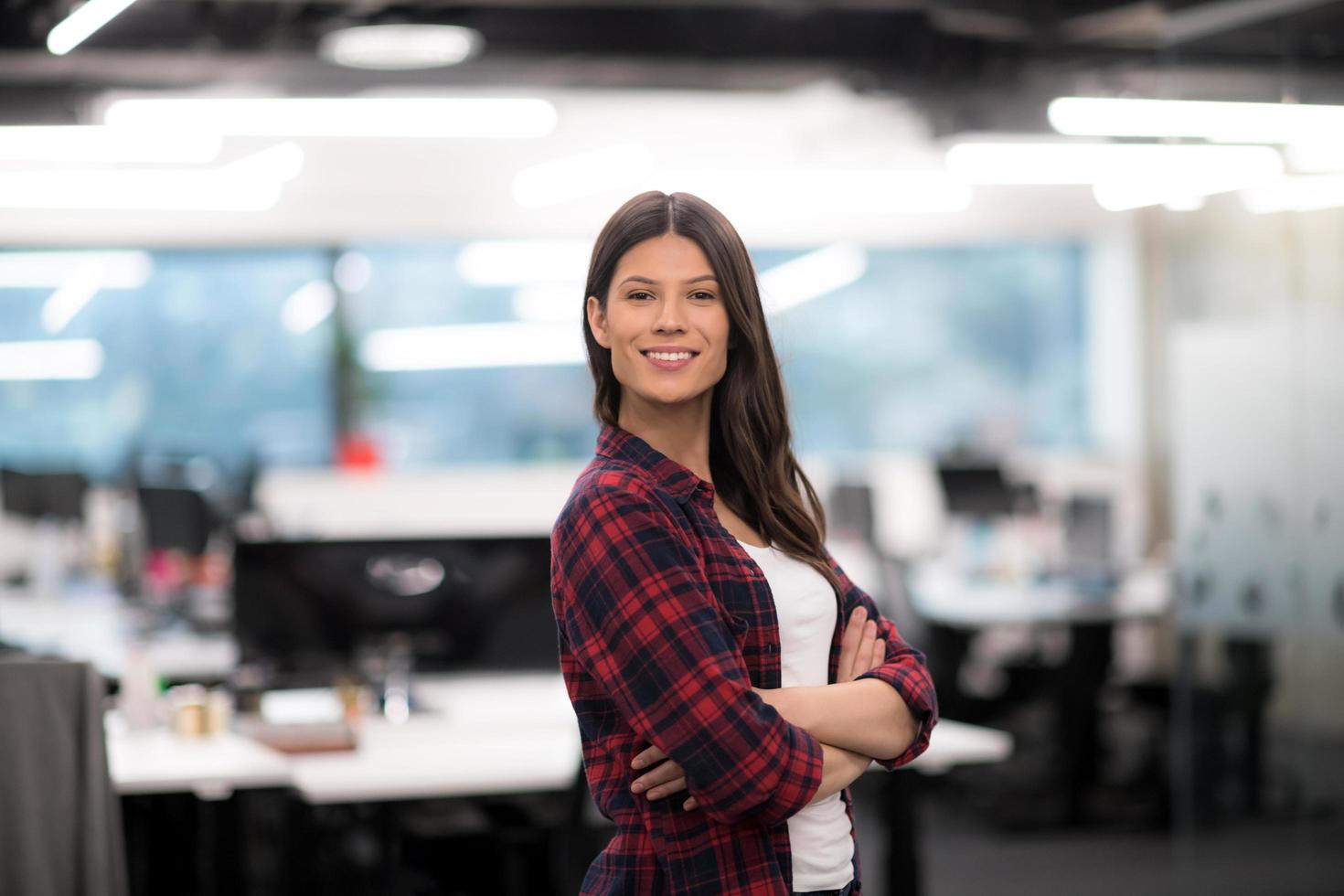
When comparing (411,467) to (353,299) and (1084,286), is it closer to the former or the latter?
(353,299)

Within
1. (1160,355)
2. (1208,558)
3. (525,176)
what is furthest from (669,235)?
(1160,355)

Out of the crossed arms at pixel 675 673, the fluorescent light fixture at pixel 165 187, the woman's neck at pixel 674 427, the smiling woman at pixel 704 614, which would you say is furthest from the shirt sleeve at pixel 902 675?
the fluorescent light fixture at pixel 165 187

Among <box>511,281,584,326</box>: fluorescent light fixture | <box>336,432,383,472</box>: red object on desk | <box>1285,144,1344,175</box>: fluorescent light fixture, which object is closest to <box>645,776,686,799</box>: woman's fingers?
<box>1285,144,1344,175</box>: fluorescent light fixture

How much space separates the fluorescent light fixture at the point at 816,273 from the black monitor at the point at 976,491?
227 cm

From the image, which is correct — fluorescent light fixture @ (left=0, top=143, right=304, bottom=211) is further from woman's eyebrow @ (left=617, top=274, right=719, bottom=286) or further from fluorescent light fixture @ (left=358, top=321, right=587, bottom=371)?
woman's eyebrow @ (left=617, top=274, right=719, bottom=286)

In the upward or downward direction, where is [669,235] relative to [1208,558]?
upward

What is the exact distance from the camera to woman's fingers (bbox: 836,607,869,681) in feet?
6.26

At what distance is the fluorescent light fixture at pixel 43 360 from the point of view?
29.1 feet

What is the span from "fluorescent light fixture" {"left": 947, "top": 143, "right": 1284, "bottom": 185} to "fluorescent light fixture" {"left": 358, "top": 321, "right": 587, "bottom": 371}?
2723 millimetres

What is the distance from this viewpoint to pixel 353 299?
935 centimetres

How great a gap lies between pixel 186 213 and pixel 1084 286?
6.03m

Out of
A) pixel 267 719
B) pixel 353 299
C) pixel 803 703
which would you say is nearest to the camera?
pixel 803 703

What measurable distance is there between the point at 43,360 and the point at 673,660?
8191 millimetres

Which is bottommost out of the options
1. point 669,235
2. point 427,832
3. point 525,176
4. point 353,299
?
point 427,832
